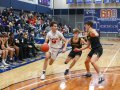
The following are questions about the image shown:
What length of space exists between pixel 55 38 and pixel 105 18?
2771cm

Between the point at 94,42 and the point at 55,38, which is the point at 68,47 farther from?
the point at 94,42

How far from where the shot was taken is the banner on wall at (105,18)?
36.9 m

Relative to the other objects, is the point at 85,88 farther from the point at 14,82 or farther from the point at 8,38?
the point at 8,38

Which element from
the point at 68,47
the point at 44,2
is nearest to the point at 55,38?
the point at 68,47

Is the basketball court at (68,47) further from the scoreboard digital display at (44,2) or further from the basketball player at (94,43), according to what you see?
the basketball player at (94,43)

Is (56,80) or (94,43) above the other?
(94,43)

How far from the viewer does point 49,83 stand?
8969 millimetres

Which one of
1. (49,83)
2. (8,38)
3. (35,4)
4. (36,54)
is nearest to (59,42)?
(49,83)

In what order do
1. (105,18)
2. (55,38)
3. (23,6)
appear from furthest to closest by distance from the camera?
(105,18) → (23,6) → (55,38)

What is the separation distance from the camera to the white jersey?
10.3 metres

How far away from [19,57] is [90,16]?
80.4 feet

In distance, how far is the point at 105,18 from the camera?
1467 inches

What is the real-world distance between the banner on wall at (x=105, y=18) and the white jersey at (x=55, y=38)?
27032 mm

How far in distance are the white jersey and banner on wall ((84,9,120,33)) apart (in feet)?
88.7
